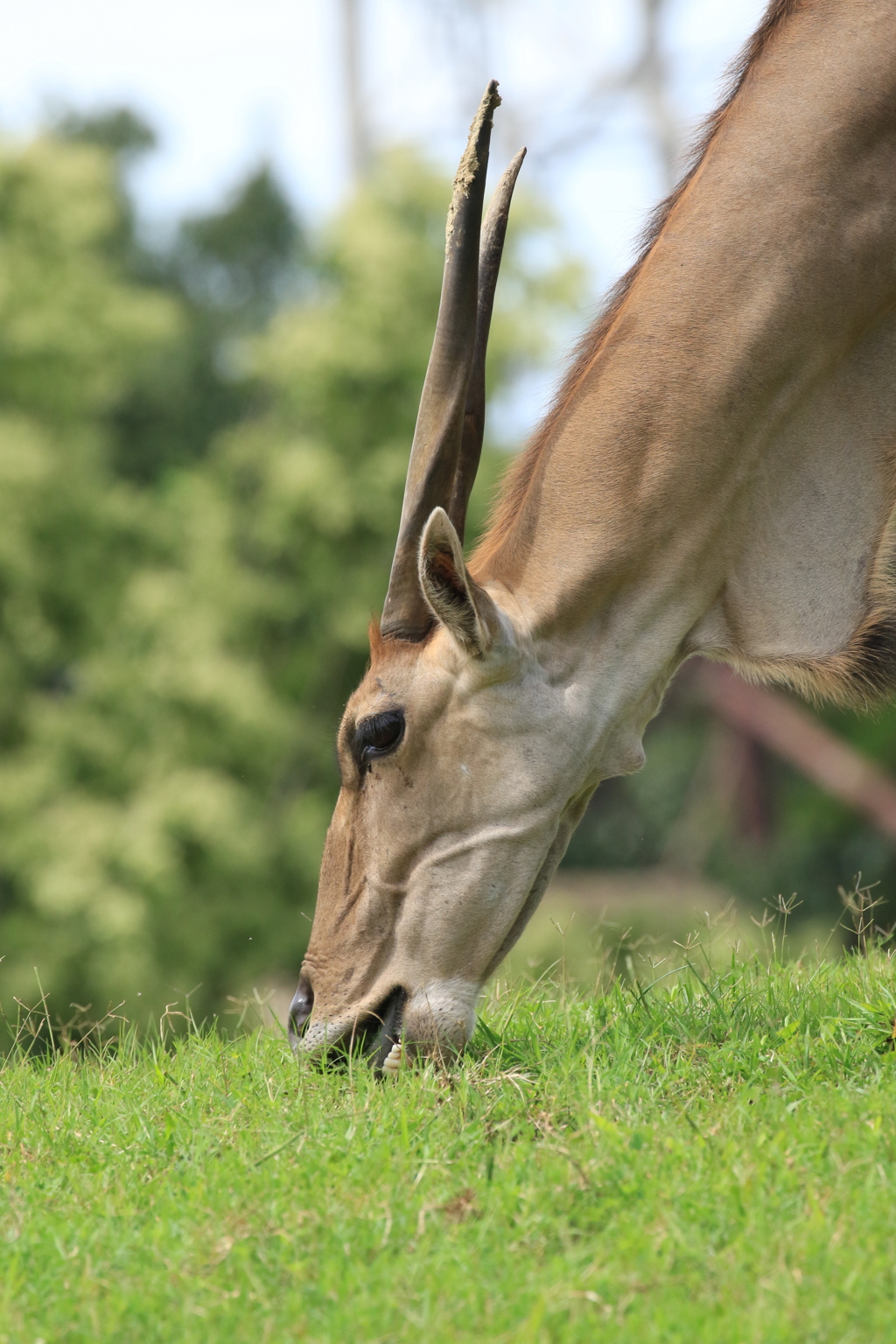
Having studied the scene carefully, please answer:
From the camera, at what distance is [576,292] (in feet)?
68.6

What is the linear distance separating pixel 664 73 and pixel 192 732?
1398cm

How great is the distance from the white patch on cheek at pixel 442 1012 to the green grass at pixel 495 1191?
0.31 ft

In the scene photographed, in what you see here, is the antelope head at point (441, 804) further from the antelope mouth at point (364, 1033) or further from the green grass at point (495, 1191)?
the green grass at point (495, 1191)

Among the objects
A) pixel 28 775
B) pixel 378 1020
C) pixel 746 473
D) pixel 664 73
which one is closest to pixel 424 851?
pixel 378 1020

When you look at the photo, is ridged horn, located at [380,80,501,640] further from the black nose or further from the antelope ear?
the black nose

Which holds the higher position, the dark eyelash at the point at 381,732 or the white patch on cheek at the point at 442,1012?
the dark eyelash at the point at 381,732

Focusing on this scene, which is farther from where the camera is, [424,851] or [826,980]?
[826,980]

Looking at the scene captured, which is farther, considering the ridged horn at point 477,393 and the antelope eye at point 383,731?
the ridged horn at point 477,393

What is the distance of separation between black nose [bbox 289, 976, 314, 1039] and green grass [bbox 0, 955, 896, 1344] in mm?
134

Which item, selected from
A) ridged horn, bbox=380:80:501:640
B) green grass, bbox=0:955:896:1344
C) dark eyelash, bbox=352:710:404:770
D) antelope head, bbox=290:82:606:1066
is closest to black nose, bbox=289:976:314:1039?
antelope head, bbox=290:82:606:1066

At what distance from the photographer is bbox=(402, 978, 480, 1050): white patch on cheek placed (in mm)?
4125

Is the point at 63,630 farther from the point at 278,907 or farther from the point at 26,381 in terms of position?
the point at 278,907

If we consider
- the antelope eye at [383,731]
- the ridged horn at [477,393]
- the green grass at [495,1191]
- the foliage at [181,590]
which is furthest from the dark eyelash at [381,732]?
the foliage at [181,590]

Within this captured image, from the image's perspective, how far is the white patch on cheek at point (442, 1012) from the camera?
13.5 feet
